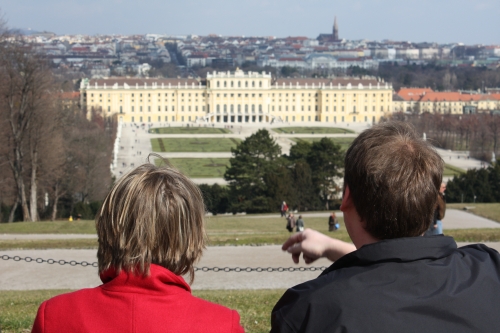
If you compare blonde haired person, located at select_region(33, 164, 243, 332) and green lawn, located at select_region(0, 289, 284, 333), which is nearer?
blonde haired person, located at select_region(33, 164, 243, 332)

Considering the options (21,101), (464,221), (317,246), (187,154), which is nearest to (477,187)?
(464,221)

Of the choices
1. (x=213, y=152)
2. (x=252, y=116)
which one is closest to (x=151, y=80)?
(x=252, y=116)

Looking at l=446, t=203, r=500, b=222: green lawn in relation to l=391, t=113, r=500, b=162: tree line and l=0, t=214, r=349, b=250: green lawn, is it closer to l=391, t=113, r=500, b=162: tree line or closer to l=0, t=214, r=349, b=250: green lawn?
l=0, t=214, r=349, b=250: green lawn

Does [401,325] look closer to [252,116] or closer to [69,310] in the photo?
[69,310]

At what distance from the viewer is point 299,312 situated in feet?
5.37

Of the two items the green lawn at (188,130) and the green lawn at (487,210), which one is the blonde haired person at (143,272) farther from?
the green lawn at (188,130)

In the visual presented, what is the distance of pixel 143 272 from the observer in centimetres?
175

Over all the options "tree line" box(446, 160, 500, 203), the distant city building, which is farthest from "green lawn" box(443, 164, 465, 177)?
the distant city building

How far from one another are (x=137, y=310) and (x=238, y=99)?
68239 mm

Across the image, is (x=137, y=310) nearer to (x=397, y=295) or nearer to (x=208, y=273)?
(x=397, y=295)

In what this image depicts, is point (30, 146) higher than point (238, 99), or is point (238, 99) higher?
point (30, 146)

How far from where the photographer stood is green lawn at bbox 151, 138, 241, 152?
1565 inches

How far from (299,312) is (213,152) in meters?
36.8

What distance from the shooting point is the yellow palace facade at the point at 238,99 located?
67.8 meters
